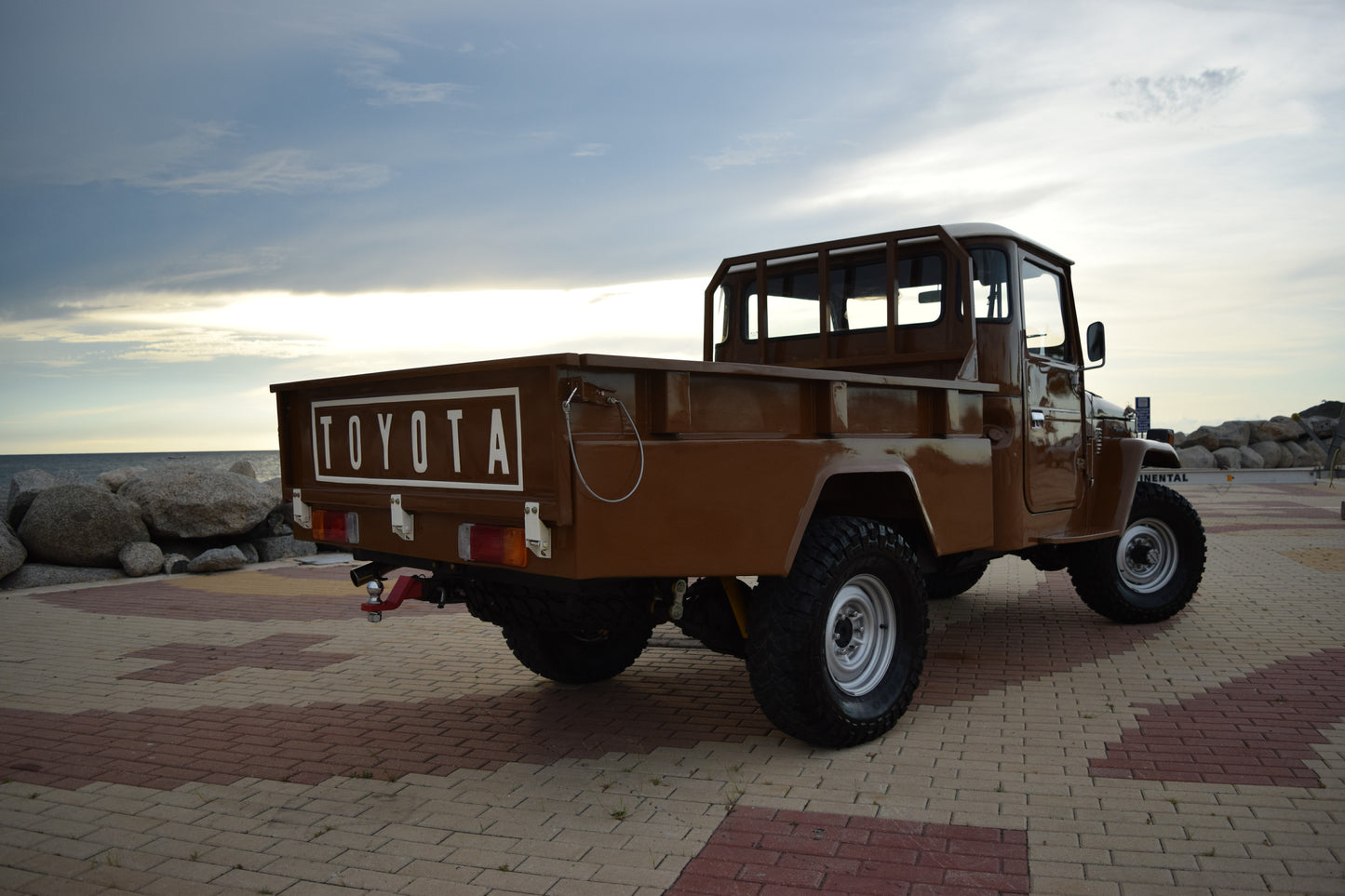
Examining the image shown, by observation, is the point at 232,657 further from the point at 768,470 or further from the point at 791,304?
the point at 768,470

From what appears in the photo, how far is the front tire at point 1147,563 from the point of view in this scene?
Answer: 7059 millimetres

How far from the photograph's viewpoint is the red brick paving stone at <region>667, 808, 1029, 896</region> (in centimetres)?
310

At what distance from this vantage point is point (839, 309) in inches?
243

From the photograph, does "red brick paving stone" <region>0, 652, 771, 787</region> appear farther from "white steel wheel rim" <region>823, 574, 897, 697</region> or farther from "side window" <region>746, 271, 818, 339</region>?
"side window" <region>746, 271, 818, 339</region>

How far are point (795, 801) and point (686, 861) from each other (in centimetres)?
68

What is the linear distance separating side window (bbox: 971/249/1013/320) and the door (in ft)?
0.59

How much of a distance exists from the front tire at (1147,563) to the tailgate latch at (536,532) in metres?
4.87

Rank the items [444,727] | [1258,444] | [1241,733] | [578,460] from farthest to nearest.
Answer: [1258,444], [444,727], [1241,733], [578,460]

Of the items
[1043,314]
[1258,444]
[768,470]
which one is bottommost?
[1258,444]

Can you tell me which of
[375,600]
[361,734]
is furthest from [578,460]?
[361,734]

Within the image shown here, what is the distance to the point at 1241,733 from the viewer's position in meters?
4.53

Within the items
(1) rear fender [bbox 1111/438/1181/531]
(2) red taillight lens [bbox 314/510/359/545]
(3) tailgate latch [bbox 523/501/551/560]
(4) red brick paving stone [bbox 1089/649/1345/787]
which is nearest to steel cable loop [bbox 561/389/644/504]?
(3) tailgate latch [bbox 523/501/551/560]

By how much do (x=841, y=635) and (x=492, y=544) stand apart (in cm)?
178

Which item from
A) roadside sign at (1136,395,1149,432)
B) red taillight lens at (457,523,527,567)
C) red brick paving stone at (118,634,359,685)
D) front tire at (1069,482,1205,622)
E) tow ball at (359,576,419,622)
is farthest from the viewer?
roadside sign at (1136,395,1149,432)
